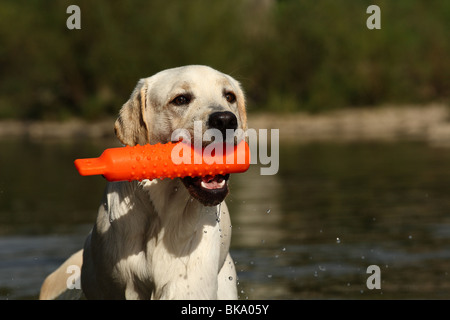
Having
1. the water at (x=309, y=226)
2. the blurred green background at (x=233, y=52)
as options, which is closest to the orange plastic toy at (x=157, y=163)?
the water at (x=309, y=226)

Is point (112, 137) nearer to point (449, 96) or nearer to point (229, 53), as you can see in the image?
point (229, 53)

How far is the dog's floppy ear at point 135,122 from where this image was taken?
5.78 m

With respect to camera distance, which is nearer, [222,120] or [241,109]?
[222,120]

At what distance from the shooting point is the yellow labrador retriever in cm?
537

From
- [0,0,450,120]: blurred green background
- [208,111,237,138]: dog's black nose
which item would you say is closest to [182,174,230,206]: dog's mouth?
[208,111,237,138]: dog's black nose

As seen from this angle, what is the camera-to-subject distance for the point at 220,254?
593cm

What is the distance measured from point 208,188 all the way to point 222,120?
1.49 ft

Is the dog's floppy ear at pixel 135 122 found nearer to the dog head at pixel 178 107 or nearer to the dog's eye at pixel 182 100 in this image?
the dog head at pixel 178 107

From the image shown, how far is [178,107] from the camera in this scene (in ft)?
18.5

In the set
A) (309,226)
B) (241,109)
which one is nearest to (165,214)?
(241,109)

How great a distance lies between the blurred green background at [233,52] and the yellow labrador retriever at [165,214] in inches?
1104

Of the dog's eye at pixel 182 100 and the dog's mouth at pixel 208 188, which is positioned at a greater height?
the dog's eye at pixel 182 100

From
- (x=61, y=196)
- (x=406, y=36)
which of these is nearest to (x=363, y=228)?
(x=61, y=196)

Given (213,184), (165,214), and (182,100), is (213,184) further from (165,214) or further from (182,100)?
(182,100)
